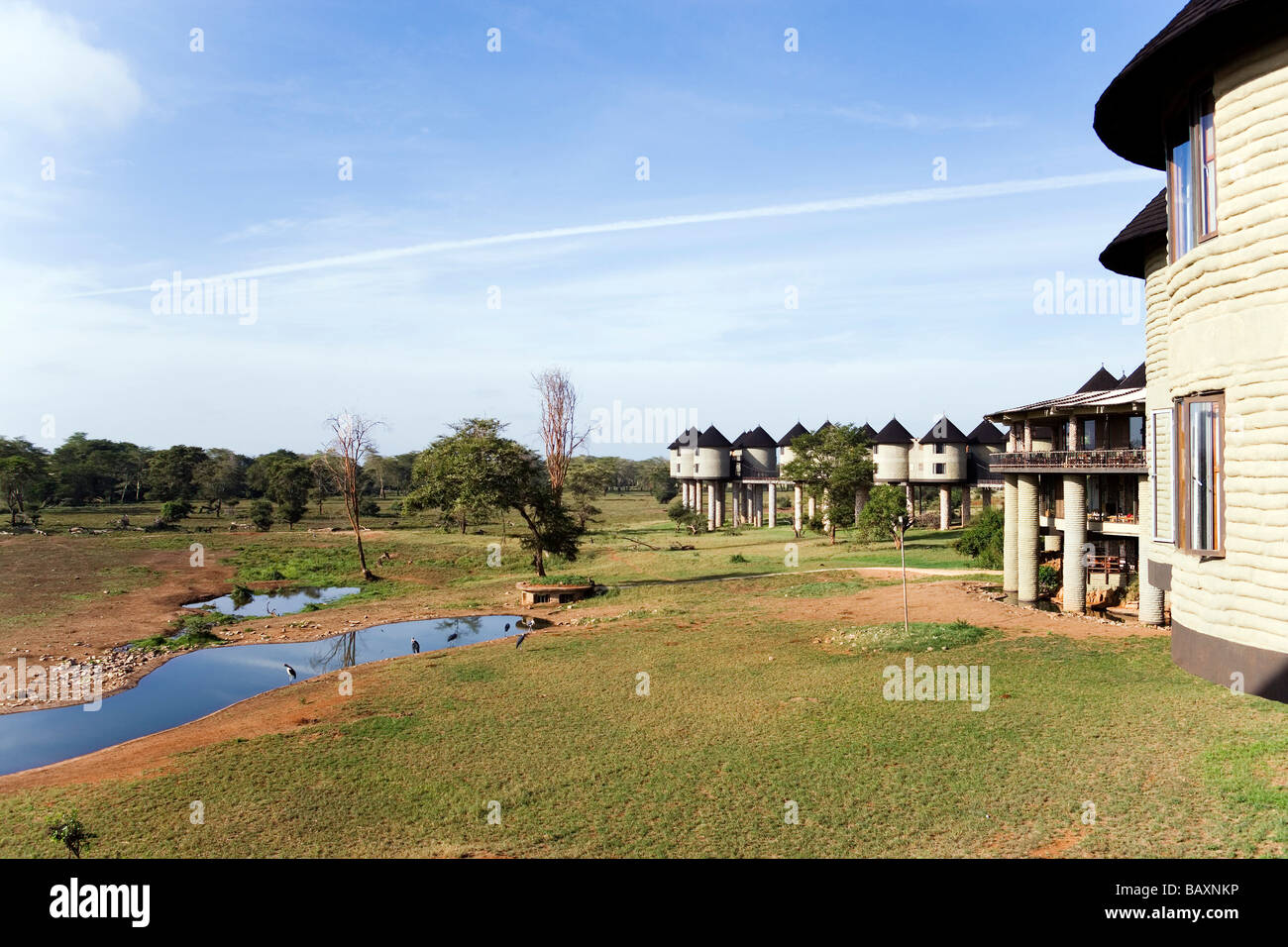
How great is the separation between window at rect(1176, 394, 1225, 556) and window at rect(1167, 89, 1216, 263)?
1.68 meters

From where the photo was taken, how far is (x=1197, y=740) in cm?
1246

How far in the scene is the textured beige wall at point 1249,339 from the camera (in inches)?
268

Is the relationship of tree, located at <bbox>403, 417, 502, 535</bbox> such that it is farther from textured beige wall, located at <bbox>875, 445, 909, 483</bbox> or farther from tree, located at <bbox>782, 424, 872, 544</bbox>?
textured beige wall, located at <bbox>875, 445, 909, 483</bbox>

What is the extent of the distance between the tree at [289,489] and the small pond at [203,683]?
49.8 meters

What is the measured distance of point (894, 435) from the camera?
6281cm

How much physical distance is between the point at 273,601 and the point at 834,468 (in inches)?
1575

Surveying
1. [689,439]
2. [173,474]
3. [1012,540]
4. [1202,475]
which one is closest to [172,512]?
[173,474]

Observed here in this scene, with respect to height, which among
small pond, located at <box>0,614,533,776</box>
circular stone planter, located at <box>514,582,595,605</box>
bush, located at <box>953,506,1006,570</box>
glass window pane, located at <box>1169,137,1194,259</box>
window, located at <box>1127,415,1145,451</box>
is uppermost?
glass window pane, located at <box>1169,137,1194,259</box>

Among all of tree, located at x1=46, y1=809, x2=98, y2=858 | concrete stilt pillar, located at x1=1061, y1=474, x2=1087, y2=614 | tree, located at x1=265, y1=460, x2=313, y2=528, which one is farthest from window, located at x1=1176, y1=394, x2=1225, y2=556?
tree, located at x1=265, y1=460, x2=313, y2=528

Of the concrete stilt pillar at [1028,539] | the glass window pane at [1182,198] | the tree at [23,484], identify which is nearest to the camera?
the glass window pane at [1182,198]

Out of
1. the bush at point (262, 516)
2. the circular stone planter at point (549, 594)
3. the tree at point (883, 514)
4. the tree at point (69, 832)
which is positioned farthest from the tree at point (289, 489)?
the tree at point (69, 832)

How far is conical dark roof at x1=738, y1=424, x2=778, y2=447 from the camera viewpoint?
247 ft

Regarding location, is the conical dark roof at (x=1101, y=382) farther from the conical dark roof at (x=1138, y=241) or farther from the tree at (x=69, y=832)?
the tree at (x=69, y=832)
